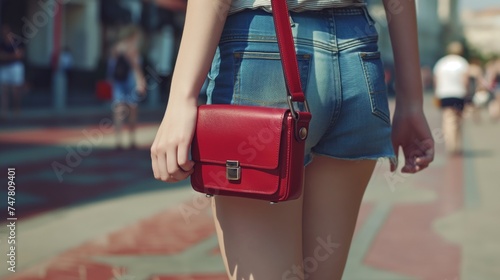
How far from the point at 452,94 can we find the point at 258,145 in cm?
1118

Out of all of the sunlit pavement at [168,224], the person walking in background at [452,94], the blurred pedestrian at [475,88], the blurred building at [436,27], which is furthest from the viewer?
the blurred building at [436,27]

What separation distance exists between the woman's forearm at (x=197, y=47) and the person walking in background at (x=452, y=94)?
10.7 m

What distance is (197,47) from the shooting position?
1.52 meters

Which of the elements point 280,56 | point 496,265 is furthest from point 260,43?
point 496,265

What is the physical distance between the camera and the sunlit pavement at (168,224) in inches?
175

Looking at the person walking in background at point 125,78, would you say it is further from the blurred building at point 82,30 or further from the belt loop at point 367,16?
the blurred building at point 82,30

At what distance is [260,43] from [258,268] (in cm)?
44

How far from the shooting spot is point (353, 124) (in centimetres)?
164

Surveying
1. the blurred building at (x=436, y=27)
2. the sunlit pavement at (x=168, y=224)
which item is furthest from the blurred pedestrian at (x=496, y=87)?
the blurred building at (x=436, y=27)

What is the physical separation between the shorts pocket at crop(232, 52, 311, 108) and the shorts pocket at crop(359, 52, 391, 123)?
15cm

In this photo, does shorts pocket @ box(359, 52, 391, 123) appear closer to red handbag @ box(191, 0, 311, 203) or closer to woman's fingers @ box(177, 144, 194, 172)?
red handbag @ box(191, 0, 311, 203)

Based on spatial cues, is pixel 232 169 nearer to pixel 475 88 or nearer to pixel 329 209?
pixel 329 209

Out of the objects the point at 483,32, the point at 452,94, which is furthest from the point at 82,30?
the point at 483,32

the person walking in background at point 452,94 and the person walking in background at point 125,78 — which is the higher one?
the person walking in background at point 125,78
